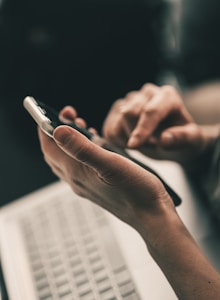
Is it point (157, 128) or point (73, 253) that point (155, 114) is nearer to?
point (157, 128)

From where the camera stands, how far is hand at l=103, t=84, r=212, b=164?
2.05ft

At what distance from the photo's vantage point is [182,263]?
1.49ft

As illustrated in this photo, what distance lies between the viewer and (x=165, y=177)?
0.68 meters

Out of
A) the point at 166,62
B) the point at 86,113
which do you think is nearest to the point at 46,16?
the point at 86,113

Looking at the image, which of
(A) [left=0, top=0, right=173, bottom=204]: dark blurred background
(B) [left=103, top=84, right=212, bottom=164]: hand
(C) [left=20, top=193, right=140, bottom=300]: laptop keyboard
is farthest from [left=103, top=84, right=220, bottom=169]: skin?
(A) [left=0, top=0, right=173, bottom=204]: dark blurred background

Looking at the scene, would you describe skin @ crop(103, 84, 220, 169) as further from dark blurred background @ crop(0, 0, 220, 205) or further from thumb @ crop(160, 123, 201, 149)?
dark blurred background @ crop(0, 0, 220, 205)

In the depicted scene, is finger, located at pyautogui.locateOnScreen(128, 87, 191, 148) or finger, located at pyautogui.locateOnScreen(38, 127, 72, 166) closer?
finger, located at pyautogui.locateOnScreen(38, 127, 72, 166)

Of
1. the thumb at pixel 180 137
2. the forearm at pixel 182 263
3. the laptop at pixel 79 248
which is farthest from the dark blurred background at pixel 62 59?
the forearm at pixel 182 263

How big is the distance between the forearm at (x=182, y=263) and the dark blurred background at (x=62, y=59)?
42 cm

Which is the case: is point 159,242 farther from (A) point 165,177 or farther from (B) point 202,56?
(B) point 202,56

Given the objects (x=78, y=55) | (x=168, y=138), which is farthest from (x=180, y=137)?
(x=78, y=55)

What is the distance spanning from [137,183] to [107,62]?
606 millimetres

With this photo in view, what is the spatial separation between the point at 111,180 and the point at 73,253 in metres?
0.19

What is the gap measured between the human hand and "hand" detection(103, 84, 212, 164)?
0.14 meters
